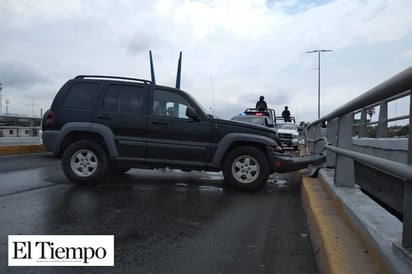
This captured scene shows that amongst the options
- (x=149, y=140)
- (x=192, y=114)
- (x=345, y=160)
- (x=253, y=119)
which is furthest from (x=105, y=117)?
(x=253, y=119)

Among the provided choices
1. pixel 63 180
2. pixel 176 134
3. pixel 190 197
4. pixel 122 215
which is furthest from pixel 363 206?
pixel 63 180

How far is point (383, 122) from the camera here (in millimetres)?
6117

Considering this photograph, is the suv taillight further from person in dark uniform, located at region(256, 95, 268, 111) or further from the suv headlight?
person in dark uniform, located at region(256, 95, 268, 111)

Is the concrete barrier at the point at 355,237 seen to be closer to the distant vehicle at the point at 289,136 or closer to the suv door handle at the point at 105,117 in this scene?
the suv door handle at the point at 105,117

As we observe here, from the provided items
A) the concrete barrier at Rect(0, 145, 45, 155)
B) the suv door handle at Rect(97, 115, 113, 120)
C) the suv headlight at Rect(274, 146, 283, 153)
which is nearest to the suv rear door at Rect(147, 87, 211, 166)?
the suv door handle at Rect(97, 115, 113, 120)

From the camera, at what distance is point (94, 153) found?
23.8ft

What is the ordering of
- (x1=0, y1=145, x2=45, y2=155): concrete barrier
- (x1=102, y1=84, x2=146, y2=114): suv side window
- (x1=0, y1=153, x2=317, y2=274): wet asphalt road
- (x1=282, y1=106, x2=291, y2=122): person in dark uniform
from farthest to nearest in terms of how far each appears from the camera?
(x1=282, y1=106, x2=291, y2=122): person in dark uniform < (x1=0, y1=145, x2=45, y2=155): concrete barrier < (x1=102, y1=84, x2=146, y2=114): suv side window < (x1=0, y1=153, x2=317, y2=274): wet asphalt road

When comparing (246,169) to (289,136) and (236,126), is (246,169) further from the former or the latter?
(289,136)

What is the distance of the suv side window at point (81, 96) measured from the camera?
289 inches

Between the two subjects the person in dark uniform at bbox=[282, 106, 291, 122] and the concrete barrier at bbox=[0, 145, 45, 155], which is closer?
the concrete barrier at bbox=[0, 145, 45, 155]

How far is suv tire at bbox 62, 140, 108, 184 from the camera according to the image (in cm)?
721

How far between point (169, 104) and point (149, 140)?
0.82m

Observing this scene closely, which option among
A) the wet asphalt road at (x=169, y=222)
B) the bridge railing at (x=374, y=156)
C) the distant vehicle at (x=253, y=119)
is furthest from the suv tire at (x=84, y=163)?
the distant vehicle at (x=253, y=119)

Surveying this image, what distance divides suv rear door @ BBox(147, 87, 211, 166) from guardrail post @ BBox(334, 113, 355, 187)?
3.20m
